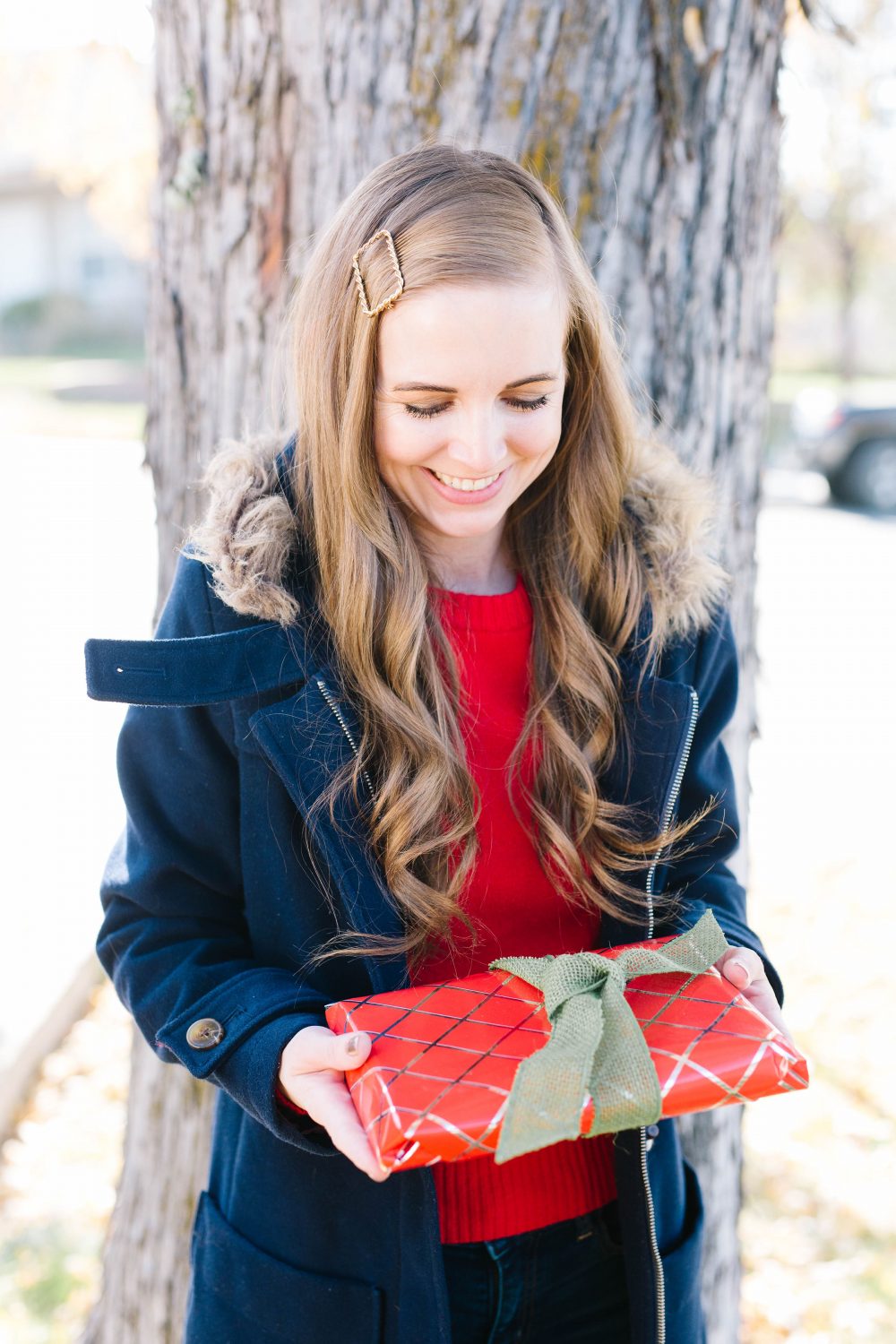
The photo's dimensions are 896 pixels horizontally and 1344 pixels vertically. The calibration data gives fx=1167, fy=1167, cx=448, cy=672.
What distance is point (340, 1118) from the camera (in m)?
1.46

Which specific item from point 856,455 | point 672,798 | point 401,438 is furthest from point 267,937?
point 856,455

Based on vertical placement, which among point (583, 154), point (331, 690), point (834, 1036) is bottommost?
point (834, 1036)

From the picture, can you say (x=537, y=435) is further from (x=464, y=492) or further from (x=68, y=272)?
(x=68, y=272)

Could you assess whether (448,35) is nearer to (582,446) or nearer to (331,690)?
(582,446)

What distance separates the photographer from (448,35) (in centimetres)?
210

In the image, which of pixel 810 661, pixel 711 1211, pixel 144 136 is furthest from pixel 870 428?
pixel 711 1211

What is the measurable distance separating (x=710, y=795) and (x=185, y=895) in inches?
34.2

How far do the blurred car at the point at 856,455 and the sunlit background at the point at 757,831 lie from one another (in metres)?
0.03

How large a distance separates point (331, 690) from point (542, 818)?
0.39 m

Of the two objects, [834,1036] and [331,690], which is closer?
[331,690]

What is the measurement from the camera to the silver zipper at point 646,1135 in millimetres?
1748

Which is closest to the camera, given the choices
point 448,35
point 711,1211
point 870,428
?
point 448,35

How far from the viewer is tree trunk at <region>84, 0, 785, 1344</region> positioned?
2.12 metres

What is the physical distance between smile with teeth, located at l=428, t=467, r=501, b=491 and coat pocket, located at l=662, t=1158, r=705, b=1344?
1.24 m
